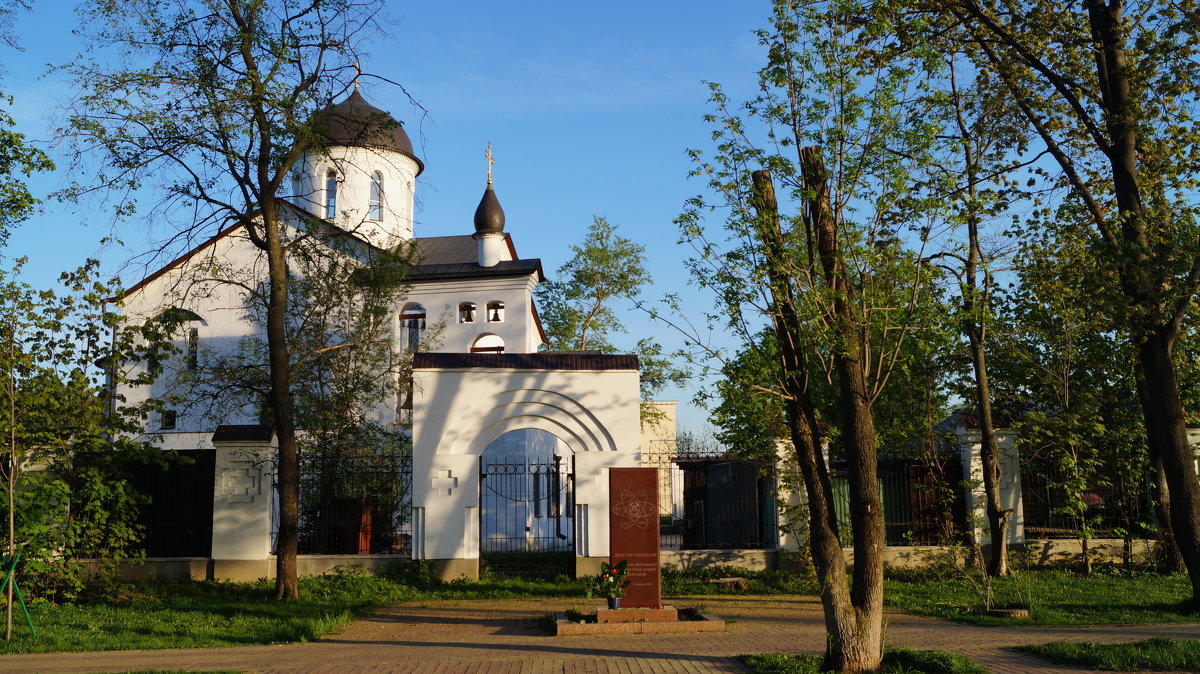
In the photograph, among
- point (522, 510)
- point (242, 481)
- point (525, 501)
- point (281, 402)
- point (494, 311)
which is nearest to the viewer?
point (281, 402)

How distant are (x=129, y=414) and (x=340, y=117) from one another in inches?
227

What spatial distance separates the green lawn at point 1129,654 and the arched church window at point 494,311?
90.2ft

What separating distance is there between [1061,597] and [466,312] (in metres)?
25.5

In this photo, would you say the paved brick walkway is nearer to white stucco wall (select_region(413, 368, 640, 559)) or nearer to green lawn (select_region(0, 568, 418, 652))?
green lawn (select_region(0, 568, 418, 652))

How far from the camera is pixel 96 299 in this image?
1391cm

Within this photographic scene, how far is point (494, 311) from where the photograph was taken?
3597 cm

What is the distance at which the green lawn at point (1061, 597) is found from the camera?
12.3 m

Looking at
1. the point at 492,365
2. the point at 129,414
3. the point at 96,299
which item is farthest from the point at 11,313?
the point at 492,365

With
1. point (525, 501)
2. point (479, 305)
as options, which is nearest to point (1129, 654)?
point (525, 501)

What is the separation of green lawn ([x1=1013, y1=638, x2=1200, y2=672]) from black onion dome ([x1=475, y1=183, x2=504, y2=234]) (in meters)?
29.1

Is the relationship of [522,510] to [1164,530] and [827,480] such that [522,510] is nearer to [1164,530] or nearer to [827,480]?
[1164,530]

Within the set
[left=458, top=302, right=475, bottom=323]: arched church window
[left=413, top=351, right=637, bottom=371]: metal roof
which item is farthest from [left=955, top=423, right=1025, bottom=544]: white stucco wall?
[left=458, top=302, right=475, bottom=323]: arched church window

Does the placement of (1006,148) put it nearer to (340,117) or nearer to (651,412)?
(340,117)

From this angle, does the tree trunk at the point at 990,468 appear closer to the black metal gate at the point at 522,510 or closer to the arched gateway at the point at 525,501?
the arched gateway at the point at 525,501
